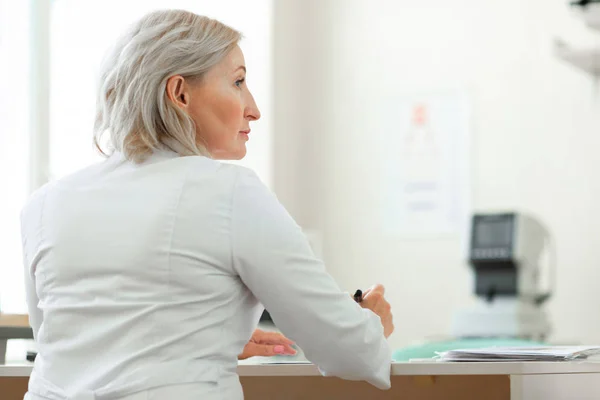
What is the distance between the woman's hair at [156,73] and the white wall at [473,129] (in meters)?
3.36

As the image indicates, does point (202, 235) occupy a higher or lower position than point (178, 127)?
lower

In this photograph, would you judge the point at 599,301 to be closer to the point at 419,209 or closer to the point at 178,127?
the point at 419,209

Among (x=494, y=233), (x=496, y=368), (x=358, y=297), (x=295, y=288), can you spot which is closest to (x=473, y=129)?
(x=494, y=233)

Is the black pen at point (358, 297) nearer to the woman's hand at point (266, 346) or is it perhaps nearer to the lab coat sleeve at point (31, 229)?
the woman's hand at point (266, 346)

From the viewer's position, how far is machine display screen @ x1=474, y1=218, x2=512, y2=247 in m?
3.98

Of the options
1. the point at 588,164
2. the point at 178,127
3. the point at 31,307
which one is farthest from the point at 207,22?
the point at 588,164

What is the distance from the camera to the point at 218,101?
137cm

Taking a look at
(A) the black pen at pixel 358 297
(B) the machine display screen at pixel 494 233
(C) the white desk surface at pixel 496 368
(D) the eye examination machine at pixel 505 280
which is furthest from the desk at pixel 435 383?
(B) the machine display screen at pixel 494 233

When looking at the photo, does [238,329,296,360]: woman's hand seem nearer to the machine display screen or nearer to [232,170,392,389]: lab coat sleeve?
[232,170,392,389]: lab coat sleeve

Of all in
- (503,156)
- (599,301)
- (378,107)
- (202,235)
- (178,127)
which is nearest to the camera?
(202,235)

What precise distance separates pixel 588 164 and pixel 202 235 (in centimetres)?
349

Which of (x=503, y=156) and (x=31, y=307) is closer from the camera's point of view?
(x=31, y=307)

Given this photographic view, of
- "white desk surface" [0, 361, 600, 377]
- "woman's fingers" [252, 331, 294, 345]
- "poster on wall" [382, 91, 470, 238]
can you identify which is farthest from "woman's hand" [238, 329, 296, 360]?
"poster on wall" [382, 91, 470, 238]

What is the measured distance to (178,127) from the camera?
4.34ft
